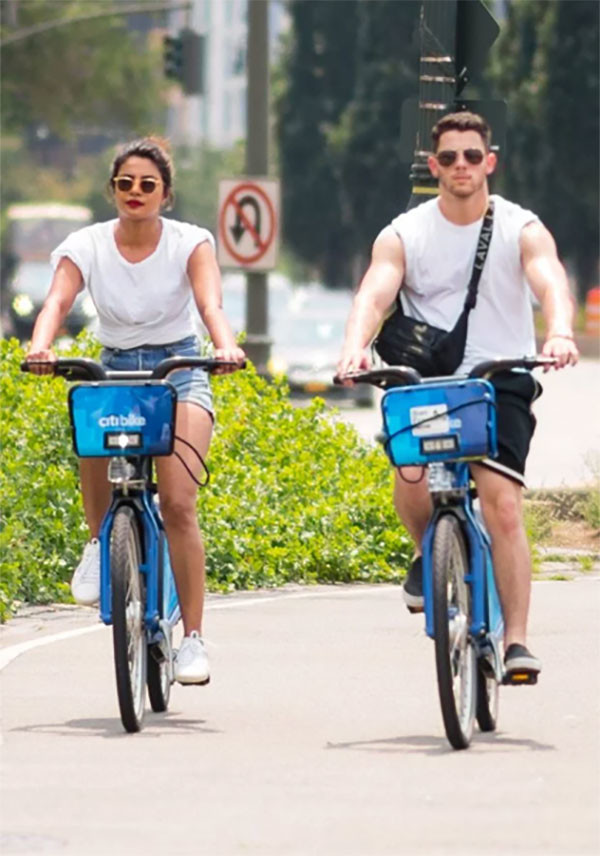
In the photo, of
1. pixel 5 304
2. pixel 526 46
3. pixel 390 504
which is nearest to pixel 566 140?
pixel 526 46

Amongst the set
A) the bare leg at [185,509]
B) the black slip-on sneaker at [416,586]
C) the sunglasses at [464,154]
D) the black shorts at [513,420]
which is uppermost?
the sunglasses at [464,154]

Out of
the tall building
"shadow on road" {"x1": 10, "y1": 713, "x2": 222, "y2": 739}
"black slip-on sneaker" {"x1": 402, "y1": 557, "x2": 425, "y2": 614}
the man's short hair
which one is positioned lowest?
"shadow on road" {"x1": 10, "y1": 713, "x2": 222, "y2": 739}

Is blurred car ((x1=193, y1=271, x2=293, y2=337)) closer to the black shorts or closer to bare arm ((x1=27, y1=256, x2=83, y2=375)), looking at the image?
bare arm ((x1=27, y1=256, x2=83, y2=375))

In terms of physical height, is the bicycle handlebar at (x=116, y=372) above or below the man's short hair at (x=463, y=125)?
below

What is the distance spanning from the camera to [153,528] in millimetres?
8422

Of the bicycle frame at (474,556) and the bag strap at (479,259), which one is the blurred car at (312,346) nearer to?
the bag strap at (479,259)

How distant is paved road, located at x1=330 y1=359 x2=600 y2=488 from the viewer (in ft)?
62.7

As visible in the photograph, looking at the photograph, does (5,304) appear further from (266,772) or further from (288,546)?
(266,772)

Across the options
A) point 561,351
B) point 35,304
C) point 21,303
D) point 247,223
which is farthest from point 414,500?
point 35,304

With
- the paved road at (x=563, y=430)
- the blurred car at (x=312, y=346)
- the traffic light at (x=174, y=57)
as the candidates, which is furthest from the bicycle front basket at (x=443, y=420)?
the traffic light at (x=174, y=57)

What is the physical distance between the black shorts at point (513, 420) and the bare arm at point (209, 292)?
0.83 m

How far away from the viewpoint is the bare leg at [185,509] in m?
8.55

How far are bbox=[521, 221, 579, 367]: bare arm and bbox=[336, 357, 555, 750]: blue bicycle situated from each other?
0.11 meters

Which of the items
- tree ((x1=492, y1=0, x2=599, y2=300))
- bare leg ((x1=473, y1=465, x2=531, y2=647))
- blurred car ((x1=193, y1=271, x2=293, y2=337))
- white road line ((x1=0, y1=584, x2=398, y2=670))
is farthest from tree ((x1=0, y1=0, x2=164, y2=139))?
bare leg ((x1=473, y1=465, x2=531, y2=647))
